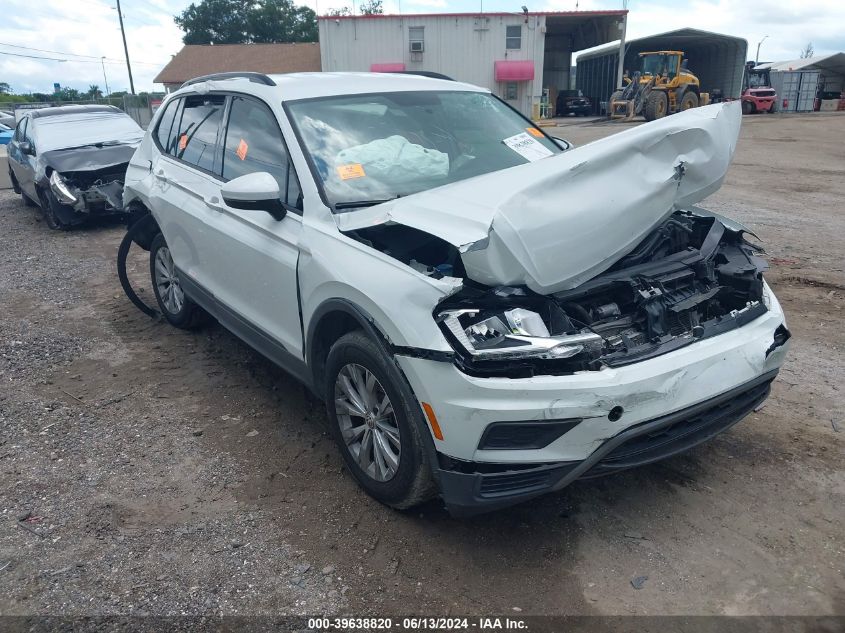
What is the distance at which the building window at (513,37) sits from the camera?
112 ft

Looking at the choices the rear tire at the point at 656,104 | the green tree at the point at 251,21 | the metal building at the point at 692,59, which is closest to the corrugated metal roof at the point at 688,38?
the metal building at the point at 692,59

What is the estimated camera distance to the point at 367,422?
Answer: 10.1ft

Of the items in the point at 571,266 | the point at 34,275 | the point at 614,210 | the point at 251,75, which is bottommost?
the point at 34,275

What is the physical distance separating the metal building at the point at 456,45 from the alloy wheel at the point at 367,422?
32213 mm

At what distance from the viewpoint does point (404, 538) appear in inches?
118

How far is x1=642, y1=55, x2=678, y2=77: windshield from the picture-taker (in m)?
28.8

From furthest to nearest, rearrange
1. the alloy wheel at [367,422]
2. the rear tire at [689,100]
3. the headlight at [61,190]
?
the rear tire at [689,100] → the headlight at [61,190] → the alloy wheel at [367,422]

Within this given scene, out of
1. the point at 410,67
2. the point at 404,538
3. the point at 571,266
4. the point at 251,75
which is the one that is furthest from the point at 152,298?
the point at 410,67

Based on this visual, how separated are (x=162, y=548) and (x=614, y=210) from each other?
99.8 inches

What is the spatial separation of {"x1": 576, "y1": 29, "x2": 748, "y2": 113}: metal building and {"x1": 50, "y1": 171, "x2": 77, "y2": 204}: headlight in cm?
3416

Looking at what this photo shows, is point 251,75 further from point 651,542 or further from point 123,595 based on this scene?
point 651,542

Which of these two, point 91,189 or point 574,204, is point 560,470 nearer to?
point 574,204

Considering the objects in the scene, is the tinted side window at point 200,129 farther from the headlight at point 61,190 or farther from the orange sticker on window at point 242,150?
the headlight at point 61,190

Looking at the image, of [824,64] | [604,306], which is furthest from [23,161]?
[824,64]
